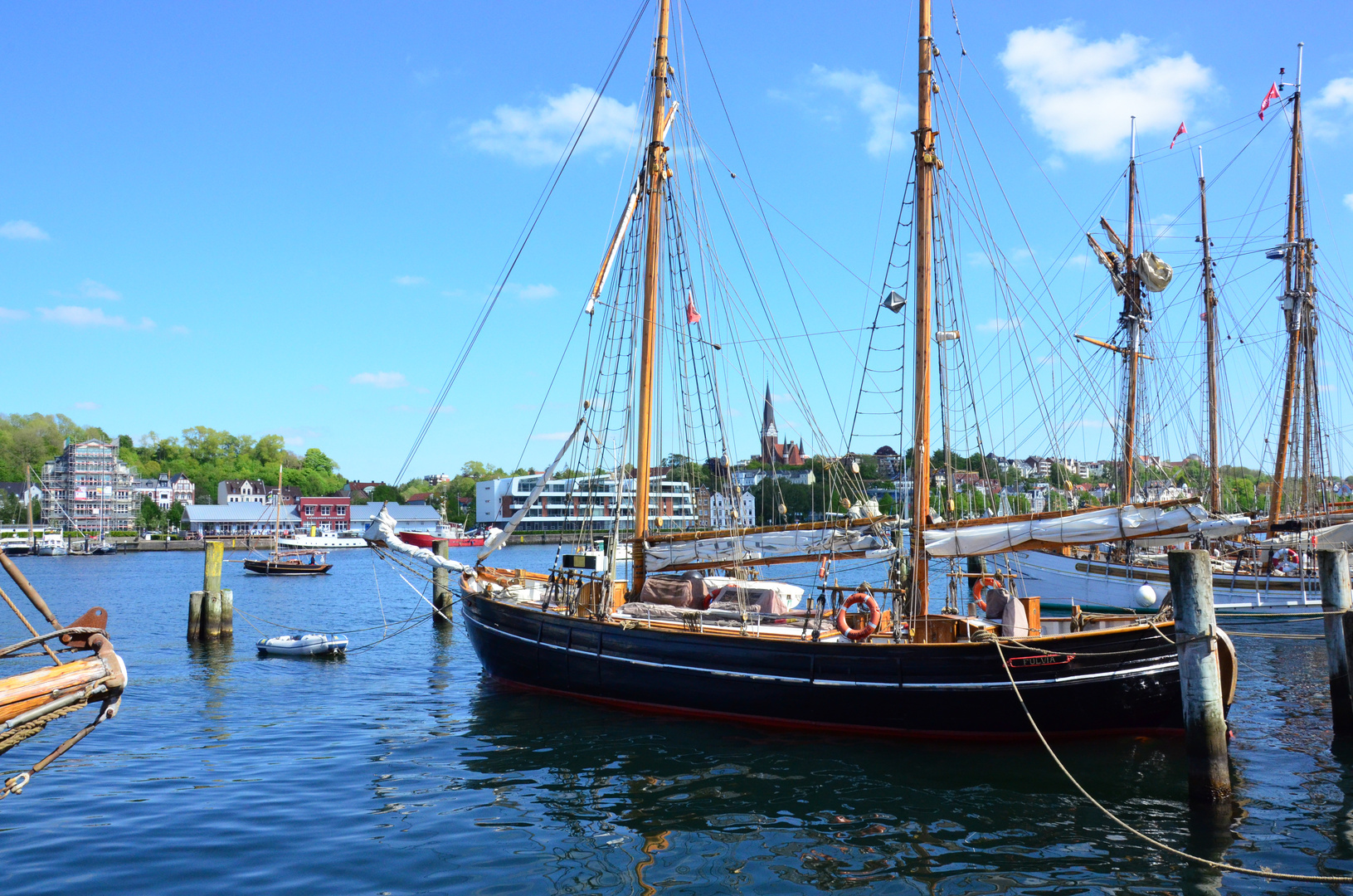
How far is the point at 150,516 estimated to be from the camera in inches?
5965

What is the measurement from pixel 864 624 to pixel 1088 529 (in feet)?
17.2

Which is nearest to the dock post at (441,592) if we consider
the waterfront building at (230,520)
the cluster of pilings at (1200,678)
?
the cluster of pilings at (1200,678)

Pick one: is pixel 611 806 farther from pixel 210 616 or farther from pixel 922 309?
pixel 210 616

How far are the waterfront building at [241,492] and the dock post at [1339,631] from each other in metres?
177

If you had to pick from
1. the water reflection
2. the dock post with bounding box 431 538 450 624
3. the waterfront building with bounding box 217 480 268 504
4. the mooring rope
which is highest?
the waterfront building with bounding box 217 480 268 504

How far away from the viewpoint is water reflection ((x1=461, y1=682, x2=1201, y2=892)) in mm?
12258

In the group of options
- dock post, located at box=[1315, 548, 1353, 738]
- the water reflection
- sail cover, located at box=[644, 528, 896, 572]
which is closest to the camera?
the water reflection

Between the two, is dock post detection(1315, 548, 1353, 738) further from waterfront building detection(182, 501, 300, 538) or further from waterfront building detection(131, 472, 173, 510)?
waterfront building detection(131, 472, 173, 510)

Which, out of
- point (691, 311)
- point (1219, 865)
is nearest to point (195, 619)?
point (691, 311)

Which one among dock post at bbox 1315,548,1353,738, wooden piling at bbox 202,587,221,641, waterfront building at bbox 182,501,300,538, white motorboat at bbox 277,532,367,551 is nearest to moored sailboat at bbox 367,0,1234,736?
dock post at bbox 1315,548,1353,738

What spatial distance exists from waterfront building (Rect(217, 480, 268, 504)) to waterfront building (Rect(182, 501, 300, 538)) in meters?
21.1

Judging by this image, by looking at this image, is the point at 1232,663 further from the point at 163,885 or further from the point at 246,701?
the point at 246,701

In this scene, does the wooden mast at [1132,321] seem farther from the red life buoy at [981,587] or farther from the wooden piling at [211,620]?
the wooden piling at [211,620]

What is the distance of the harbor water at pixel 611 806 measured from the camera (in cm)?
1188
